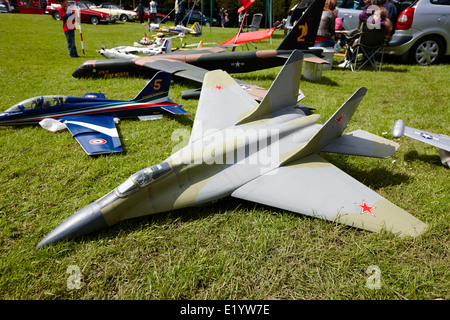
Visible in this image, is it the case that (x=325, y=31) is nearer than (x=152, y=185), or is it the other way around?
(x=152, y=185)

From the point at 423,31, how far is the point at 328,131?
412 inches

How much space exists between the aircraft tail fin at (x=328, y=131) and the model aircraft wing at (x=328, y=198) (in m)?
0.25

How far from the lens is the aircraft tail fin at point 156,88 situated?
6.60m

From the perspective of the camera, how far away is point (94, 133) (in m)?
5.57

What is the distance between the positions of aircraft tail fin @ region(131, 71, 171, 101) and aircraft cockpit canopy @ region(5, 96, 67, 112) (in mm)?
1740

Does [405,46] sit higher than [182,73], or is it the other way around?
[405,46]

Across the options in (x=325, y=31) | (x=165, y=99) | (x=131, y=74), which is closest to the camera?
(x=165, y=99)

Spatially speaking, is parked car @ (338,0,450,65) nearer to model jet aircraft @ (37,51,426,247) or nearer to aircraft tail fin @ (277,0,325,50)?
aircraft tail fin @ (277,0,325,50)

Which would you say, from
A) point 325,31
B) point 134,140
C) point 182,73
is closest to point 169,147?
point 134,140

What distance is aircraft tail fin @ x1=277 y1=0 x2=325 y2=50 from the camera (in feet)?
30.6

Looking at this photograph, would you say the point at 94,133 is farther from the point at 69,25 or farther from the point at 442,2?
the point at 442,2
